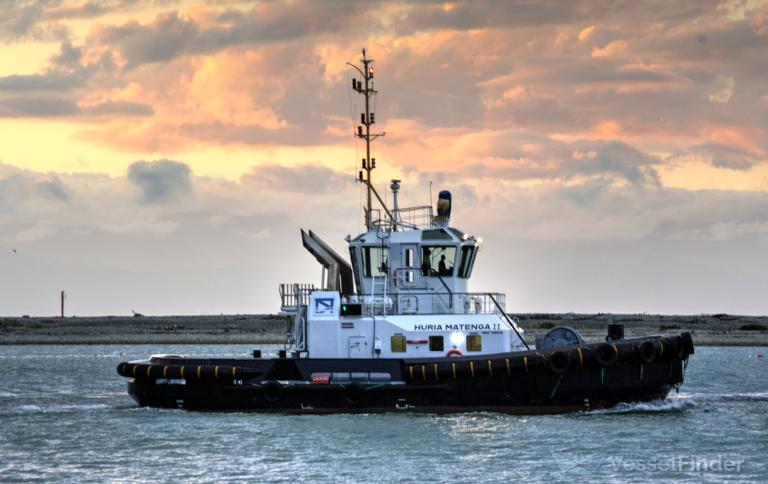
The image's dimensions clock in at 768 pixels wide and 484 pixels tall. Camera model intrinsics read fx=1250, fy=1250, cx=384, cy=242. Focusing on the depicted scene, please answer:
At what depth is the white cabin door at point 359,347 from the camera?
28.8m

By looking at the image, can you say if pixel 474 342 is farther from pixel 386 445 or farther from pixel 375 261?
pixel 386 445

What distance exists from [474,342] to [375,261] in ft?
11.1

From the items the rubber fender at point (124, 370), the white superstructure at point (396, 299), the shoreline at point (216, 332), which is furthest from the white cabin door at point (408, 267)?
the shoreline at point (216, 332)

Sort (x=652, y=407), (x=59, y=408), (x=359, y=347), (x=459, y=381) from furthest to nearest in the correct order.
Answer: (x=59, y=408) → (x=652, y=407) → (x=359, y=347) → (x=459, y=381)

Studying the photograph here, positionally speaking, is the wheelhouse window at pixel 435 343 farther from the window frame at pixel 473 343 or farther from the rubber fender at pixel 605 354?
the rubber fender at pixel 605 354

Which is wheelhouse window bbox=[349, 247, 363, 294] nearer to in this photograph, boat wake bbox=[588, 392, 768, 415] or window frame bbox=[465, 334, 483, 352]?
window frame bbox=[465, 334, 483, 352]

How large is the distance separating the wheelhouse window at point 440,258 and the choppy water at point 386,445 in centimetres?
394

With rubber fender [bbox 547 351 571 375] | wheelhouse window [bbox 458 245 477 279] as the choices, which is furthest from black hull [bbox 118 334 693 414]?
wheelhouse window [bbox 458 245 477 279]

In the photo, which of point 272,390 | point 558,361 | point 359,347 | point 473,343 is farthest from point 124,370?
point 558,361

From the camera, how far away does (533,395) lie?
27688mm

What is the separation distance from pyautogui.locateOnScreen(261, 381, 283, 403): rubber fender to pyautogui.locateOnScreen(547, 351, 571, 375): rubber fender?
608 cm

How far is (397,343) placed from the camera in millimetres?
28609

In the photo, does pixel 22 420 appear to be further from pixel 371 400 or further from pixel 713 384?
pixel 713 384

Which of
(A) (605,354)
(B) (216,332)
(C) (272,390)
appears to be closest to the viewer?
(A) (605,354)
